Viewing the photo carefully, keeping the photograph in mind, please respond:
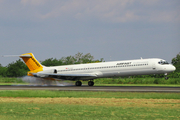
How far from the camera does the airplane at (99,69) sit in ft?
134

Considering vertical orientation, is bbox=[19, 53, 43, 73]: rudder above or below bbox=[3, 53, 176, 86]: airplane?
above

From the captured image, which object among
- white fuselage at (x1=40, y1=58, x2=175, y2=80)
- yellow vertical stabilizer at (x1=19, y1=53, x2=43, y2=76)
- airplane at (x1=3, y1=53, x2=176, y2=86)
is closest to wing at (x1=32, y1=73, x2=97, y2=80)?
airplane at (x1=3, y1=53, x2=176, y2=86)

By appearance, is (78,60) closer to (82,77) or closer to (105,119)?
(82,77)

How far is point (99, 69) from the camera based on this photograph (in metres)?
45.1

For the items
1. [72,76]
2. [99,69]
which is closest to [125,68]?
[99,69]

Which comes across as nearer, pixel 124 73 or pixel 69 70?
pixel 124 73

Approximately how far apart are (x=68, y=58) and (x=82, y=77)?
288 ft

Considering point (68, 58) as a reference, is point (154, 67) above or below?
below

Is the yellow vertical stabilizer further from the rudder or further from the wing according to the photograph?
the wing

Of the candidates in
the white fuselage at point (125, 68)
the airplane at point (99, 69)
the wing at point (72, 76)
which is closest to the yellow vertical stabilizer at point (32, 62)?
the airplane at point (99, 69)

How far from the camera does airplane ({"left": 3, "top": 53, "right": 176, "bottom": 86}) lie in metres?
40.9

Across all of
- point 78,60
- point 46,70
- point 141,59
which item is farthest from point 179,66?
point 78,60

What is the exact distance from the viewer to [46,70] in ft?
169

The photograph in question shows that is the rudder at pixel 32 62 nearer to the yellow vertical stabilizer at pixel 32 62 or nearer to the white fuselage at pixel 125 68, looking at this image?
the yellow vertical stabilizer at pixel 32 62
